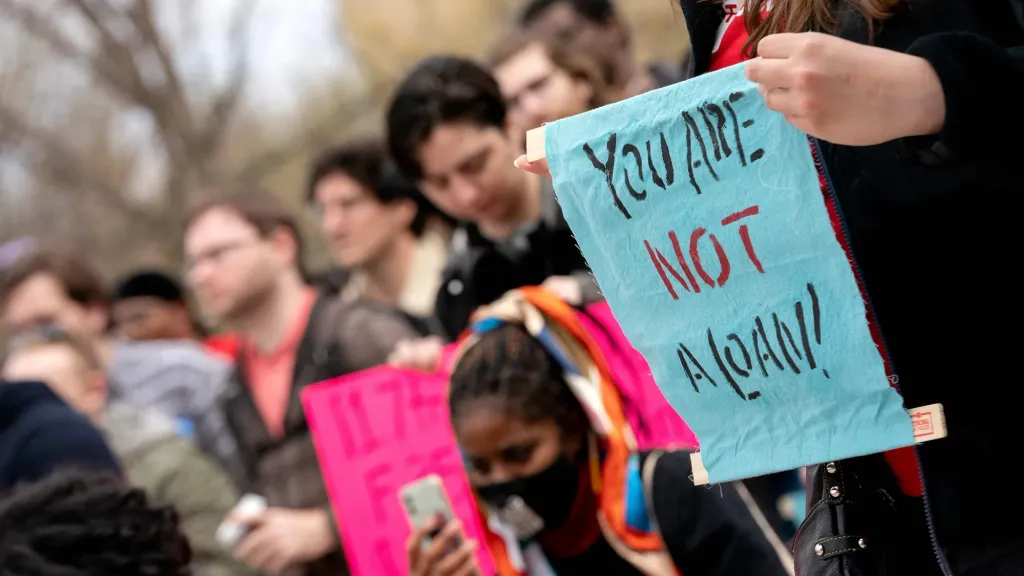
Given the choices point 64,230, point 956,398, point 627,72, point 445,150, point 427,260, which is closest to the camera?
point 956,398

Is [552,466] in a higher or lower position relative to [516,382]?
lower

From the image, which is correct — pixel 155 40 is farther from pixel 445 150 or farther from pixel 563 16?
pixel 445 150

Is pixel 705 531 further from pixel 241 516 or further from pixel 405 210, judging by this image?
pixel 405 210

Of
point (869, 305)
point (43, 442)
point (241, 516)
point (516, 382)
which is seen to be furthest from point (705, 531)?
point (43, 442)

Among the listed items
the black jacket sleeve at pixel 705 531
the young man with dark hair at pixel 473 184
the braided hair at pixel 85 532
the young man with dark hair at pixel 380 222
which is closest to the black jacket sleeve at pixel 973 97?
the black jacket sleeve at pixel 705 531

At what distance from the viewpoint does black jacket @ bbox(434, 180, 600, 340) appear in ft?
12.5

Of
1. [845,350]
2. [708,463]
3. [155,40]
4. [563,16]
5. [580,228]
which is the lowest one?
[708,463]

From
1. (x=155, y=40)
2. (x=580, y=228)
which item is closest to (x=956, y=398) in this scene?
(x=580, y=228)

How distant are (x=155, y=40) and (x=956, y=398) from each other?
10152 millimetres

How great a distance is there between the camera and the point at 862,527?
1751 millimetres

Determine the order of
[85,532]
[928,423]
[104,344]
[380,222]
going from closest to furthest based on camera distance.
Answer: [928,423], [85,532], [380,222], [104,344]

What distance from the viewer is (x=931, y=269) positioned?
1.72 m

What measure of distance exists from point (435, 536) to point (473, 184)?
1164 mm

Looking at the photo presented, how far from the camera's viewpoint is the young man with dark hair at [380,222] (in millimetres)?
5301
